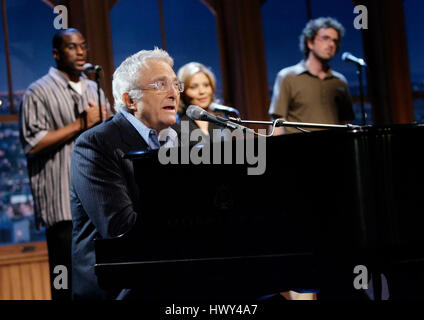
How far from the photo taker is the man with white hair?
2.04 m

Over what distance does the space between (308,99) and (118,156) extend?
2316 mm

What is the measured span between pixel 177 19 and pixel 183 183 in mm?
3049

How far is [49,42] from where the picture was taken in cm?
426

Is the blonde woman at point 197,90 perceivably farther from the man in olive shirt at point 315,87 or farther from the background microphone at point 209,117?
the background microphone at point 209,117

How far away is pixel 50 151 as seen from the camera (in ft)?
11.0

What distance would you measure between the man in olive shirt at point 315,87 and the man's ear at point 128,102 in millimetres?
1835

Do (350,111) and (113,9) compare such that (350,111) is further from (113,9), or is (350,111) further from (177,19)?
(113,9)

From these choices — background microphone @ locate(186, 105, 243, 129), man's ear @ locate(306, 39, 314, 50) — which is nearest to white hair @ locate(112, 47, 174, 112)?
background microphone @ locate(186, 105, 243, 129)

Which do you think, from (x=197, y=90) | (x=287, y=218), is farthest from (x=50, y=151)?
(x=287, y=218)

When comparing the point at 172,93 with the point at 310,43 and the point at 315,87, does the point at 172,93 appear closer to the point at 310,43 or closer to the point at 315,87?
the point at 315,87

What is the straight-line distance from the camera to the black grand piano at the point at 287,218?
1.75 meters

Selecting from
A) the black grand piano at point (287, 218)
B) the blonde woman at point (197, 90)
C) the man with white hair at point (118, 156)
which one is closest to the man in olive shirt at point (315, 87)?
the blonde woman at point (197, 90)

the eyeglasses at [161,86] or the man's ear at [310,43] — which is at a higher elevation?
the man's ear at [310,43]

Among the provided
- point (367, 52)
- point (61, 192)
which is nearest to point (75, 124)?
point (61, 192)
